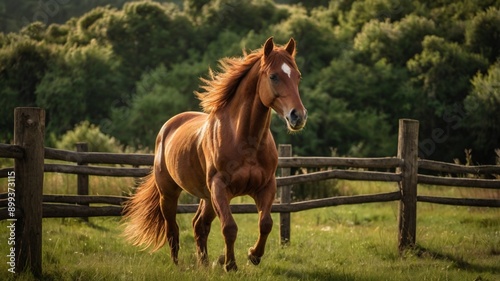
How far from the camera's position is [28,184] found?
17.9 ft

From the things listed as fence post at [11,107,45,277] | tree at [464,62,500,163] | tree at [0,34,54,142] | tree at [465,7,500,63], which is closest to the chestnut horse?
fence post at [11,107,45,277]

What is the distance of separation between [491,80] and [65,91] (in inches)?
819

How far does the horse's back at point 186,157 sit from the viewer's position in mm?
6656

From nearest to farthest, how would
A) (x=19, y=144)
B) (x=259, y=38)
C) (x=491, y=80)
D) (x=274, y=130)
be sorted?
(x=19, y=144), (x=491, y=80), (x=274, y=130), (x=259, y=38)

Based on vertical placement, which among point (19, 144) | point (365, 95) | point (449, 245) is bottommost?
point (449, 245)

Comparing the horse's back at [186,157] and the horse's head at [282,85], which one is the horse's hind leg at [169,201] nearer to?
the horse's back at [186,157]

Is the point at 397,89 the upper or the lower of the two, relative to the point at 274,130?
upper

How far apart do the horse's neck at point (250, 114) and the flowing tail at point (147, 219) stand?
2109 mm

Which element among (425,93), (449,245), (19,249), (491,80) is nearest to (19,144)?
(19,249)

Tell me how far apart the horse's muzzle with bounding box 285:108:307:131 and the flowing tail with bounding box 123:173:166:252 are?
9.68 feet

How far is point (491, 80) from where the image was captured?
25.8 meters

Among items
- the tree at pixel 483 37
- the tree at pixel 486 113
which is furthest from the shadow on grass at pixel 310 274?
the tree at pixel 483 37

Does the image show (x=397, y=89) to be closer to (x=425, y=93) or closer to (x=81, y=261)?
(x=425, y=93)

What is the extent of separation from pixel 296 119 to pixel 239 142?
2.85ft
